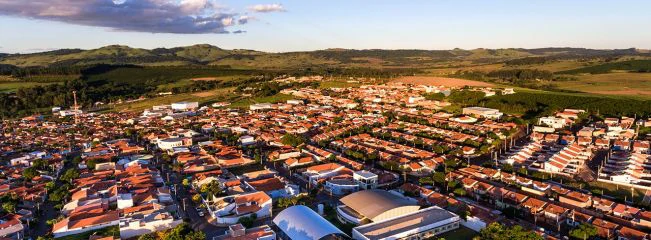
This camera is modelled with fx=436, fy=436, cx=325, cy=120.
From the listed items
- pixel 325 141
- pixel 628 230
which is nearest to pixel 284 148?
pixel 325 141

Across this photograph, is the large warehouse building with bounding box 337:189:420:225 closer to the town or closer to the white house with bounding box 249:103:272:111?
the town

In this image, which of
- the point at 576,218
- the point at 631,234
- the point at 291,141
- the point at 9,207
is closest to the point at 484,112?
the point at 291,141

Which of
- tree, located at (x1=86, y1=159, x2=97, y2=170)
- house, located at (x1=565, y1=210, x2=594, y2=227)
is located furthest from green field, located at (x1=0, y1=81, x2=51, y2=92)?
house, located at (x1=565, y1=210, x2=594, y2=227)

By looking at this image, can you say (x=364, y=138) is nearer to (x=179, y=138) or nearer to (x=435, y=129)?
(x=435, y=129)

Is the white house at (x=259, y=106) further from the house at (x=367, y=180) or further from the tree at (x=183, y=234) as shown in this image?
the tree at (x=183, y=234)

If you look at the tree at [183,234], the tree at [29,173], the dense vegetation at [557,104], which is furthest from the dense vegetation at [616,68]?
the tree at [29,173]
